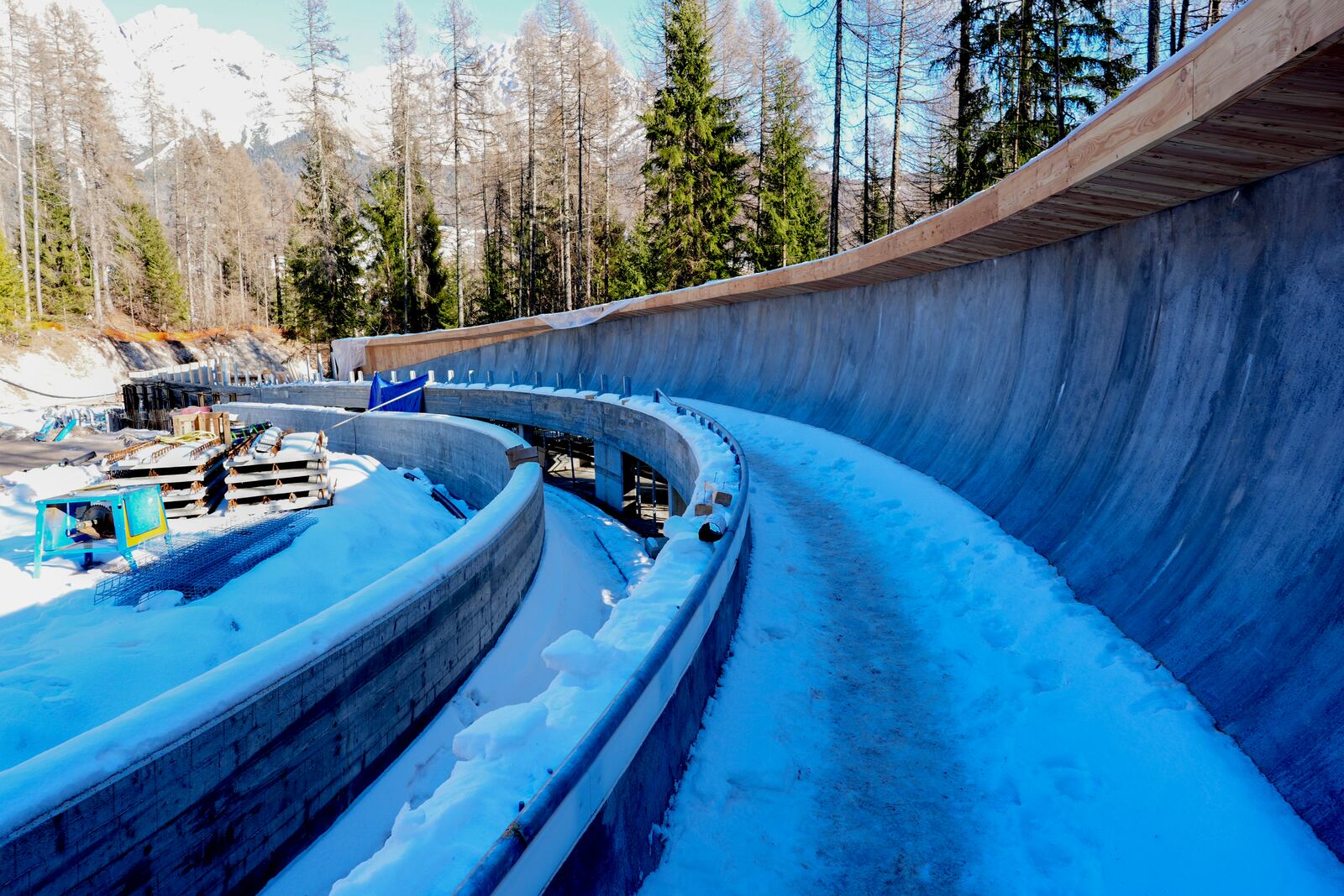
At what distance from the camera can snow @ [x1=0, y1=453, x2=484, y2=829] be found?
419 cm

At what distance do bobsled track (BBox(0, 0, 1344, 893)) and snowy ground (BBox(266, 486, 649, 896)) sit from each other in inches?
7.5

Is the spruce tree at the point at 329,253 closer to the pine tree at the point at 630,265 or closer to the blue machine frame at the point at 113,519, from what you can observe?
the pine tree at the point at 630,265

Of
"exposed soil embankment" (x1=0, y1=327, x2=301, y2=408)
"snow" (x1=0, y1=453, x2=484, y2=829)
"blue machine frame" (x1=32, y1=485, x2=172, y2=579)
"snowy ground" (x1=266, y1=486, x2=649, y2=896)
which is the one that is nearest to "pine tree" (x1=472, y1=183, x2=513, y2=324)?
"exposed soil embankment" (x1=0, y1=327, x2=301, y2=408)

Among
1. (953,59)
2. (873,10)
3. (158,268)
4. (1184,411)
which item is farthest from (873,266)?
(158,268)

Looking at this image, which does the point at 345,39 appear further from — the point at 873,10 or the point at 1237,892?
the point at 1237,892

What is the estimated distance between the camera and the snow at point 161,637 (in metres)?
4.19

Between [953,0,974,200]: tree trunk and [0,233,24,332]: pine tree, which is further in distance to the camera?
[0,233,24,332]: pine tree

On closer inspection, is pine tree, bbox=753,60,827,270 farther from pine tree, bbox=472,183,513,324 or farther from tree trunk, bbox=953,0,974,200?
pine tree, bbox=472,183,513,324

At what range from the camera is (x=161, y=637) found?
7.41 m

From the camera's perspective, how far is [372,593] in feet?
20.7

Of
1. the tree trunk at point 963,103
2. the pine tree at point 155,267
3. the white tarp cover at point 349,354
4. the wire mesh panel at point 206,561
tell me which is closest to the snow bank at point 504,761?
the wire mesh panel at point 206,561

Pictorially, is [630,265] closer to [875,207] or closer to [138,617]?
[875,207]

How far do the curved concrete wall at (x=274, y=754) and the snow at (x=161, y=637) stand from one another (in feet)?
0.14

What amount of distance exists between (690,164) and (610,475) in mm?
18693
